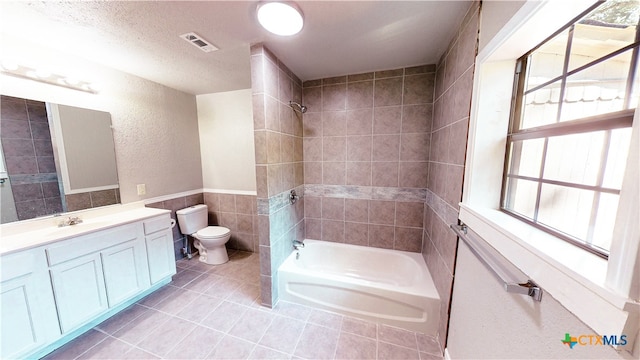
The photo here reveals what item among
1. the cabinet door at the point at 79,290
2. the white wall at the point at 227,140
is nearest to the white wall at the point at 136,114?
the white wall at the point at 227,140

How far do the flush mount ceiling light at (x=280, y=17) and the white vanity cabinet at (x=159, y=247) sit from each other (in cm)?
206

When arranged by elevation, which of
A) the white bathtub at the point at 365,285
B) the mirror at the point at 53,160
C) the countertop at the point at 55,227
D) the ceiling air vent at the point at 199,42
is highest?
the ceiling air vent at the point at 199,42

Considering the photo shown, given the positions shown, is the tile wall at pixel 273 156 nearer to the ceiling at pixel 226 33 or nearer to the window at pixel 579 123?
the ceiling at pixel 226 33

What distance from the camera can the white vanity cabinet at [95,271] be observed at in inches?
53.1

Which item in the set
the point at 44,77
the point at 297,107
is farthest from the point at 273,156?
the point at 44,77

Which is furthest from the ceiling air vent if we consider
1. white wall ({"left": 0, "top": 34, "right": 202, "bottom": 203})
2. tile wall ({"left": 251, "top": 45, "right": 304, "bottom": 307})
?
white wall ({"left": 0, "top": 34, "right": 202, "bottom": 203})

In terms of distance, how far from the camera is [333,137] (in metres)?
2.25

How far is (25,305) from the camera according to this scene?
3.95 feet

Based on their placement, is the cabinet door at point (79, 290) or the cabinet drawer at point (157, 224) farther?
the cabinet drawer at point (157, 224)

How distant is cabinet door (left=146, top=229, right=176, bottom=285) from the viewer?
1.89 m

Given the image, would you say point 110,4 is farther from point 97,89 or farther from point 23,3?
point 97,89

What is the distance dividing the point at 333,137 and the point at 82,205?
8.31 ft

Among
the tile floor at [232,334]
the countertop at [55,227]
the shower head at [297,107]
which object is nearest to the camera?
the countertop at [55,227]

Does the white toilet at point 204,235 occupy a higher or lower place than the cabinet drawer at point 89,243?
lower
